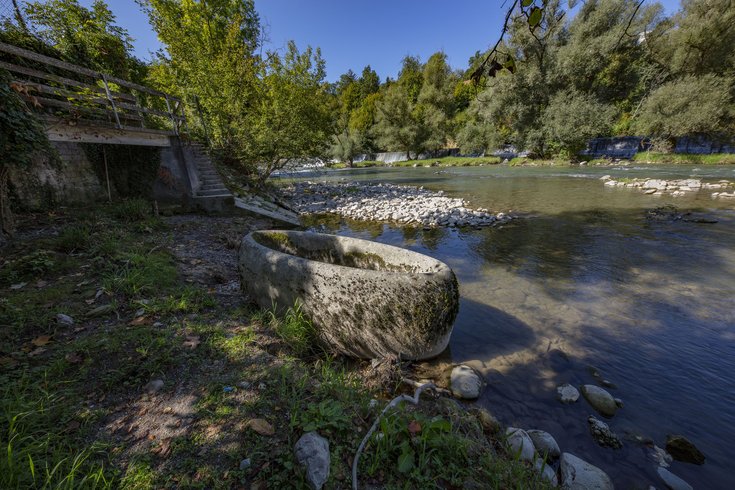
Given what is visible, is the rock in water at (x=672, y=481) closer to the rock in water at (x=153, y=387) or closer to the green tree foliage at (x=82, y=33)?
the rock in water at (x=153, y=387)

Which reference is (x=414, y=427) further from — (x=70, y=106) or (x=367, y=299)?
(x=70, y=106)

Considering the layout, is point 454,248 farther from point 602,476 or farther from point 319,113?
point 319,113

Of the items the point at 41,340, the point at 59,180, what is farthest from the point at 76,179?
the point at 41,340

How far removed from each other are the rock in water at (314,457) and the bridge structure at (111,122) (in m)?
7.79

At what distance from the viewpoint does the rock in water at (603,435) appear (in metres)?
2.79

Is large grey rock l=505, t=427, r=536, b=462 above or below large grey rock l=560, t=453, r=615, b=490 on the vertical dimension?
above

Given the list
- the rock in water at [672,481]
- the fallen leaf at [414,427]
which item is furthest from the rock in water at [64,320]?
the rock in water at [672,481]

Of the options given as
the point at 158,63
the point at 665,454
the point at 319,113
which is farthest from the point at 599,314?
the point at 158,63

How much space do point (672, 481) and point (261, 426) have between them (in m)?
3.40

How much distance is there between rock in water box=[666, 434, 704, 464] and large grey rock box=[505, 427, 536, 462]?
4.29 feet

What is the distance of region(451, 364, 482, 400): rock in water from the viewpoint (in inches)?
132

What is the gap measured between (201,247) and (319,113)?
10.8 m

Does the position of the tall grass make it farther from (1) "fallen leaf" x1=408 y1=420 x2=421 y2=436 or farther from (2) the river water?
(2) the river water

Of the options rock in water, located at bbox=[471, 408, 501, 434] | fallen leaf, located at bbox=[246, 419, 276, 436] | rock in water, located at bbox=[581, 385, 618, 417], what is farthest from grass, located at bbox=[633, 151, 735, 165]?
fallen leaf, located at bbox=[246, 419, 276, 436]
